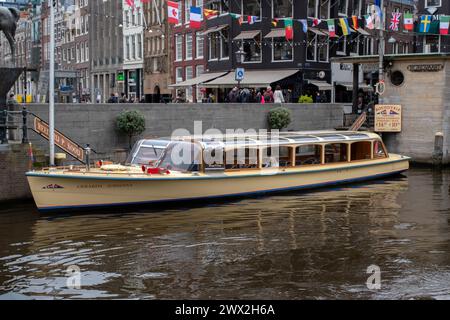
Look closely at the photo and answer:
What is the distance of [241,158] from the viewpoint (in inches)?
807

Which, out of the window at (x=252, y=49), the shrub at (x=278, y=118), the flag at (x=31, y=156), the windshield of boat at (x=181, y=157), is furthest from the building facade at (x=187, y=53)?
the flag at (x=31, y=156)

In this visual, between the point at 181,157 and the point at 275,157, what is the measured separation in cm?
342

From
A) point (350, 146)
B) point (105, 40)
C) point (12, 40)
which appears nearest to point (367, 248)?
point (350, 146)

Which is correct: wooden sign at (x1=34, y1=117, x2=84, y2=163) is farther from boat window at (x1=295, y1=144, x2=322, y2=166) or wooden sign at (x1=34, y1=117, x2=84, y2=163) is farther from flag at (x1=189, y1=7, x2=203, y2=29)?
flag at (x1=189, y1=7, x2=203, y2=29)

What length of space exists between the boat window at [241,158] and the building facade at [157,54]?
1334 inches

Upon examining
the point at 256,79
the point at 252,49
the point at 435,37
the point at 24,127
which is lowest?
the point at 24,127

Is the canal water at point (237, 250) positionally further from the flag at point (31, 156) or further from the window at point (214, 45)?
the window at point (214, 45)

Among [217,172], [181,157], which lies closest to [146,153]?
[181,157]

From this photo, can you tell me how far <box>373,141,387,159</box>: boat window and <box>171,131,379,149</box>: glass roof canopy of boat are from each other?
0.34 metres

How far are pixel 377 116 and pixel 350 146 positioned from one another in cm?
730

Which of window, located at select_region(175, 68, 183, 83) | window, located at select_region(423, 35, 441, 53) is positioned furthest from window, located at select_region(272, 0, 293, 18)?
window, located at select_region(423, 35, 441, 53)

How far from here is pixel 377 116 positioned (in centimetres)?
3056

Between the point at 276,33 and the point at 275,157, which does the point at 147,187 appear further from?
the point at 276,33

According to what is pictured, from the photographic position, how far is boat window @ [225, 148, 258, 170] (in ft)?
66.2
